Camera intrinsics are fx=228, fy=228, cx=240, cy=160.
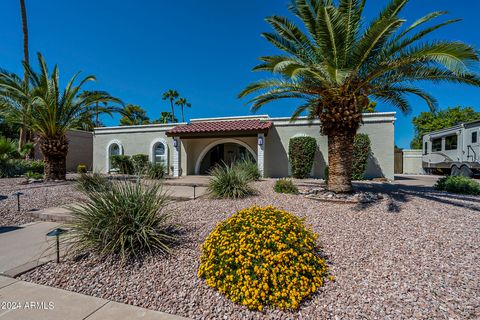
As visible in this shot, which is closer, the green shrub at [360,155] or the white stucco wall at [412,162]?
the green shrub at [360,155]

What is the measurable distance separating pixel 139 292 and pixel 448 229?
5.55 m

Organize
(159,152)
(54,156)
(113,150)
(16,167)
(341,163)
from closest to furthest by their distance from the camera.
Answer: (341,163)
(54,156)
(16,167)
(159,152)
(113,150)

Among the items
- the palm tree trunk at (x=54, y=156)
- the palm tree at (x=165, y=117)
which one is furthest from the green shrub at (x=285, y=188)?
the palm tree at (x=165, y=117)

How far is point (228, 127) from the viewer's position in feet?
45.5

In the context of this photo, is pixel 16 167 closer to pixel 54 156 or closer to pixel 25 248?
pixel 54 156

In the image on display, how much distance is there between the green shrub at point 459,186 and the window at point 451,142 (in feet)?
25.5

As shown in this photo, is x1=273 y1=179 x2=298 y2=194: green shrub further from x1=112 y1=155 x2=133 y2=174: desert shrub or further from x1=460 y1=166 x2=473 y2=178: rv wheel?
x1=460 y1=166 x2=473 y2=178: rv wheel

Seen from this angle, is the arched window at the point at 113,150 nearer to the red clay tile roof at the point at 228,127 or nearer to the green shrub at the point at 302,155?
the red clay tile roof at the point at 228,127

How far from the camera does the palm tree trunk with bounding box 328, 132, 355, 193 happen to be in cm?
693

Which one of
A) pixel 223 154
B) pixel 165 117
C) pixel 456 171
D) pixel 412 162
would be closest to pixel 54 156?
pixel 223 154

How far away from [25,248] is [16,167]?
13.6m

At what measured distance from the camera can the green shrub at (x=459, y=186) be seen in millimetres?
8005

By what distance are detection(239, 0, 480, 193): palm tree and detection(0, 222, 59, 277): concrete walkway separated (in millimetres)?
6101

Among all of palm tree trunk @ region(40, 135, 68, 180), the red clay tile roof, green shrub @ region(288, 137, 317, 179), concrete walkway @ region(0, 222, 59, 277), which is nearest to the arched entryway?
the red clay tile roof
